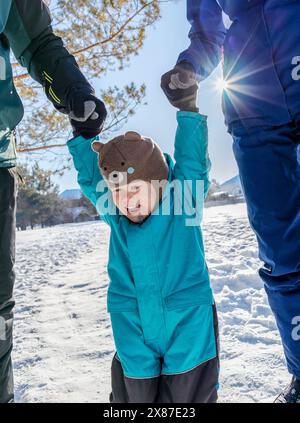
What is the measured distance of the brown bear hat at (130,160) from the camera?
1244 millimetres

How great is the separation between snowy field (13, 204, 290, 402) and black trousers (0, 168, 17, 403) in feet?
2.20

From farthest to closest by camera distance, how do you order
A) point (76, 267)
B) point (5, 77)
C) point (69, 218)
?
1. point (69, 218)
2. point (76, 267)
3. point (5, 77)

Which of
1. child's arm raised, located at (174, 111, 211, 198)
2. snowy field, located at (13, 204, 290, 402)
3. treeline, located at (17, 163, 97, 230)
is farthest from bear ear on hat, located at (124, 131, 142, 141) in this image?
treeline, located at (17, 163, 97, 230)

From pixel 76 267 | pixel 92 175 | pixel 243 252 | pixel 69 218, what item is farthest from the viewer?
pixel 69 218

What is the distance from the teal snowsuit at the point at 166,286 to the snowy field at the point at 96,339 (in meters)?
0.64

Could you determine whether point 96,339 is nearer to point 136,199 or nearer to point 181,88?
point 136,199

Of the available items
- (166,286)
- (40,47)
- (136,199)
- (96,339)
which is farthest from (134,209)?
(96,339)

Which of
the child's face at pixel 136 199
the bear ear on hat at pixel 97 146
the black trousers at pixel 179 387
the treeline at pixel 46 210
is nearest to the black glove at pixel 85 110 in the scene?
the bear ear on hat at pixel 97 146

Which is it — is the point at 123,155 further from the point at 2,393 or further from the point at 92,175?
the point at 2,393

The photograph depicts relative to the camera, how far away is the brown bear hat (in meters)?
1.24

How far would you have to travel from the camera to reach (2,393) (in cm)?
119

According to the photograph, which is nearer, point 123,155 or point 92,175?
point 123,155

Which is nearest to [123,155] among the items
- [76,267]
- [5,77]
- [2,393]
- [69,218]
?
[5,77]

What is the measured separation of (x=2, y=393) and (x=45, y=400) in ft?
2.33
